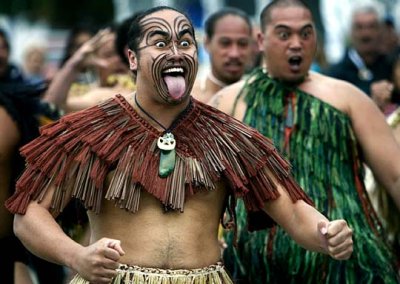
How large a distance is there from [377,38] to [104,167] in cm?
632

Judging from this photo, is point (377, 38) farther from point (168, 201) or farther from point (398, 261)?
point (168, 201)

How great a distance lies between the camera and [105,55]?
414 inches

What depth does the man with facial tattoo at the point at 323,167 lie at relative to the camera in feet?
23.4

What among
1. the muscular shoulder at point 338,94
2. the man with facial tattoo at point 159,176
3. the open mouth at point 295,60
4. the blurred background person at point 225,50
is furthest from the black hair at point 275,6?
the man with facial tattoo at point 159,176

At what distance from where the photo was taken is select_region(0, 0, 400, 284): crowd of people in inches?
218

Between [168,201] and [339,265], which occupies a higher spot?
[168,201]

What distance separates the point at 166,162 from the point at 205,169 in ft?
0.60

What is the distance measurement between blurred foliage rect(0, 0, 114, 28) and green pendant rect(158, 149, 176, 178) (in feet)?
70.5

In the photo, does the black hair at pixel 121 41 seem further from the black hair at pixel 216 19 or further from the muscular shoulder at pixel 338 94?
the muscular shoulder at pixel 338 94

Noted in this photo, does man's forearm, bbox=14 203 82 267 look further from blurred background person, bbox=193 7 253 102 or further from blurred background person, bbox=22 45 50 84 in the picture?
blurred background person, bbox=22 45 50 84

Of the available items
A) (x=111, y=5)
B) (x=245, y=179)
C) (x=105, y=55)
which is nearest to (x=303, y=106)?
(x=245, y=179)

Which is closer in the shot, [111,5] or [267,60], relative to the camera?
[267,60]

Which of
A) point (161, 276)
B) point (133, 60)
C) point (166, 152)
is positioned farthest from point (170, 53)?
point (161, 276)

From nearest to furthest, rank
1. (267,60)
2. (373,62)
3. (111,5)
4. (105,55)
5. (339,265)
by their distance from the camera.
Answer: (339,265) < (267,60) < (105,55) < (373,62) < (111,5)
